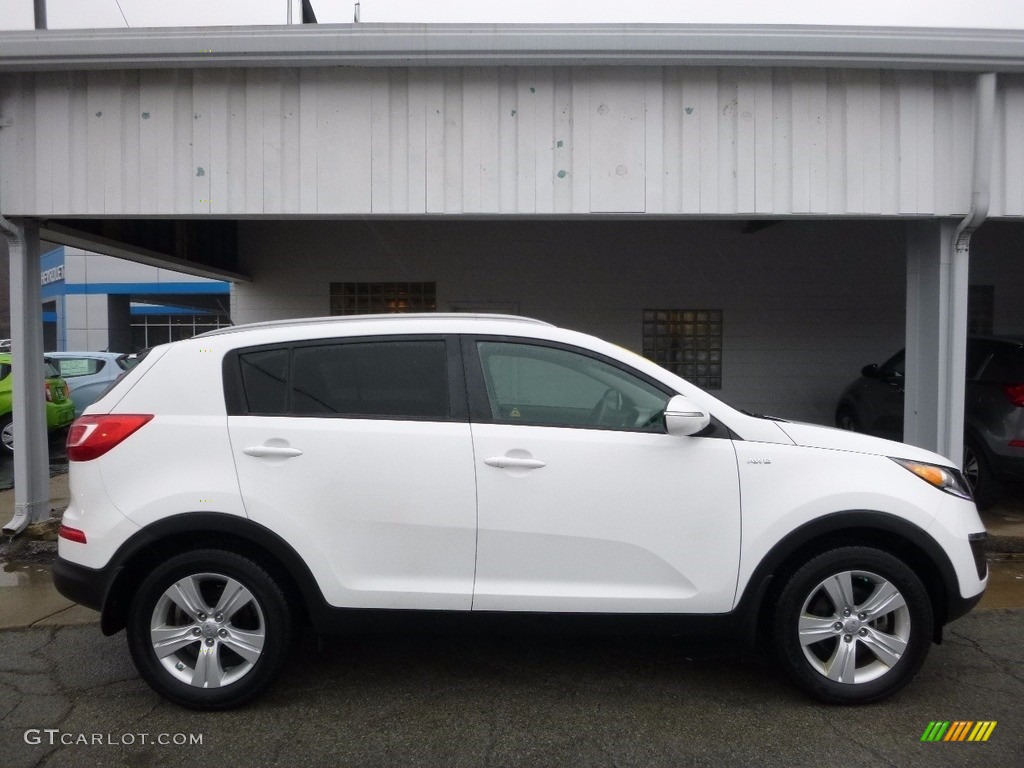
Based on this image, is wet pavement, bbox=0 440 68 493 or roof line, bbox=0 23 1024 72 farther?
wet pavement, bbox=0 440 68 493

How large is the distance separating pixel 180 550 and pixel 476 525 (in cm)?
135

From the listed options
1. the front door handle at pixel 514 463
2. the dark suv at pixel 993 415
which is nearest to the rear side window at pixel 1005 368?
the dark suv at pixel 993 415

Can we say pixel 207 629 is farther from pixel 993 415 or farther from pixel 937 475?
pixel 993 415

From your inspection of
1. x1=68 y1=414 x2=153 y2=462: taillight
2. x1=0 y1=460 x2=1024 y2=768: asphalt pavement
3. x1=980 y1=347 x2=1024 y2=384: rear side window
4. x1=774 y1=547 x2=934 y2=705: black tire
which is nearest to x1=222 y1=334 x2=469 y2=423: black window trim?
x1=68 y1=414 x2=153 y2=462: taillight

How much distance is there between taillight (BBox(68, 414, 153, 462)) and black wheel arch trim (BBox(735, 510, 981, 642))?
2.83 m

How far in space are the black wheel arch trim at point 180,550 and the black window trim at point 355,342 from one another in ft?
1.66

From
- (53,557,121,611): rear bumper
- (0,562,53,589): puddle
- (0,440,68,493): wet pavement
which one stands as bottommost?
(0,562,53,589): puddle

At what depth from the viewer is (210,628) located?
3607 mm

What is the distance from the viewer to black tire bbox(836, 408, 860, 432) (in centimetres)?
918

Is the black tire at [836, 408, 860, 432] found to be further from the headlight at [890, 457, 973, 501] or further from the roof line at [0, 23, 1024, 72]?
the headlight at [890, 457, 973, 501]

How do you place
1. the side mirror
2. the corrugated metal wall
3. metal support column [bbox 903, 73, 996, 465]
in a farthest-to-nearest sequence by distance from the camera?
the corrugated metal wall, metal support column [bbox 903, 73, 996, 465], the side mirror

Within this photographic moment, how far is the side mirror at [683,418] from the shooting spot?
11.5 feet

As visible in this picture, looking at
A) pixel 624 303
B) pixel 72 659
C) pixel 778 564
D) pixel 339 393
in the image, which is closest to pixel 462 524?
pixel 339 393

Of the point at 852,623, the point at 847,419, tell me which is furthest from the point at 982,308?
the point at 852,623
